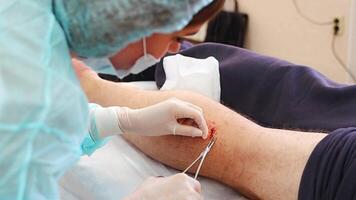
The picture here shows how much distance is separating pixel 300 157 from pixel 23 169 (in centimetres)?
69

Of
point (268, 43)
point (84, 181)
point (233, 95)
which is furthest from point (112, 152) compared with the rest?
point (268, 43)

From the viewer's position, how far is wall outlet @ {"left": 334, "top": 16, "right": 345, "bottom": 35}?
274cm

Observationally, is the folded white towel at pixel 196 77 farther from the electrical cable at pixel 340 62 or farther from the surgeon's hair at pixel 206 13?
the electrical cable at pixel 340 62

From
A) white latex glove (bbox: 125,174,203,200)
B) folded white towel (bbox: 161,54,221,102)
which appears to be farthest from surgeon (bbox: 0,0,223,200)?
folded white towel (bbox: 161,54,221,102)

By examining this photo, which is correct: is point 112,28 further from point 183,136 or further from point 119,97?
point 119,97

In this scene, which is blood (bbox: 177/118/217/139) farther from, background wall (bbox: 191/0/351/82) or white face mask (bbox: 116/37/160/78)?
background wall (bbox: 191/0/351/82)

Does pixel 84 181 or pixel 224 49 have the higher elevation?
pixel 224 49

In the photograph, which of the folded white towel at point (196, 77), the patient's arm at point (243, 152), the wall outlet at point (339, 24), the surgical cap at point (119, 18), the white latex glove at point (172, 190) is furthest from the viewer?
the wall outlet at point (339, 24)

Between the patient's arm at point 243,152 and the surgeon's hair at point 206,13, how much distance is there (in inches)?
20.5

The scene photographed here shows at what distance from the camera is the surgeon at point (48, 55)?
0.76 metres

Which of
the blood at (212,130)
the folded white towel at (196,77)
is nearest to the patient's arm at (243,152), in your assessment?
the blood at (212,130)

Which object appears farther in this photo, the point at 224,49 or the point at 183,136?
the point at 224,49

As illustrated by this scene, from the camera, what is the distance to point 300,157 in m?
1.20

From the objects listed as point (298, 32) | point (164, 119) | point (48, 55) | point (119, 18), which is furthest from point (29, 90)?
point (298, 32)
